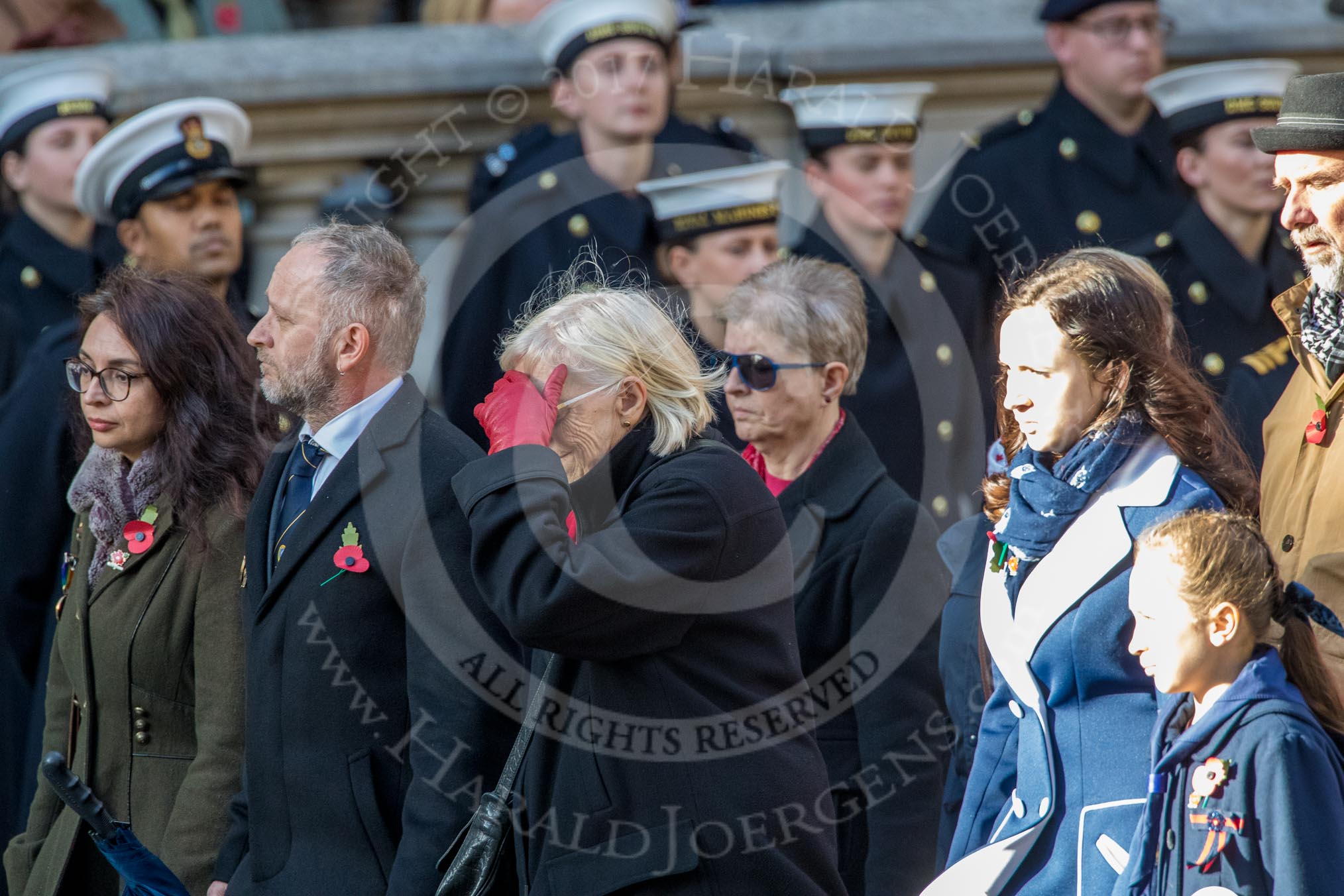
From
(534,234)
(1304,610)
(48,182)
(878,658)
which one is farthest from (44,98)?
(1304,610)

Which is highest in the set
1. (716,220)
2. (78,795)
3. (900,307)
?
(716,220)

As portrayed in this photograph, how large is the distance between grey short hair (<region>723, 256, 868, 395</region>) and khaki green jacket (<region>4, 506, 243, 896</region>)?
1.32 meters

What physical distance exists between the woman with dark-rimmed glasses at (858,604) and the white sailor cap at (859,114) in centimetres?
146

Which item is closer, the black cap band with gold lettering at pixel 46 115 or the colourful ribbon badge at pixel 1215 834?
the colourful ribbon badge at pixel 1215 834

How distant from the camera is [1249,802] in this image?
2.79 metres

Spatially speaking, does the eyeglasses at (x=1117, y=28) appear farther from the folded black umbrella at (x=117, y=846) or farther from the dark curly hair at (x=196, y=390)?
the folded black umbrella at (x=117, y=846)

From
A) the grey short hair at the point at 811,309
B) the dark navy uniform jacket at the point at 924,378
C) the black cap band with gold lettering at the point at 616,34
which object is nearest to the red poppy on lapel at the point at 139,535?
the grey short hair at the point at 811,309

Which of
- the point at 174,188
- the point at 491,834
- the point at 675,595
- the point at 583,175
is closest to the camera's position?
the point at 675,595

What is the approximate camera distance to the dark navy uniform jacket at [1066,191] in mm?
5836

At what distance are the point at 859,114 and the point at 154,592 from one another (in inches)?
108

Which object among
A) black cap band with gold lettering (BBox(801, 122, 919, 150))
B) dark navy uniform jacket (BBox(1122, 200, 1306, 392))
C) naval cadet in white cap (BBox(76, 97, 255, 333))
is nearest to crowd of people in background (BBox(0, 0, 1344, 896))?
dark navy uniform jacket (BBox(1122, 200, 1306, 392))

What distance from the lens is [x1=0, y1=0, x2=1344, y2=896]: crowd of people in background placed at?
3016mm

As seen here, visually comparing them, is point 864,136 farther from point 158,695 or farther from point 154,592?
point 158,695

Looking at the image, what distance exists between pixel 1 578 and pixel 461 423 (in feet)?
4.45
